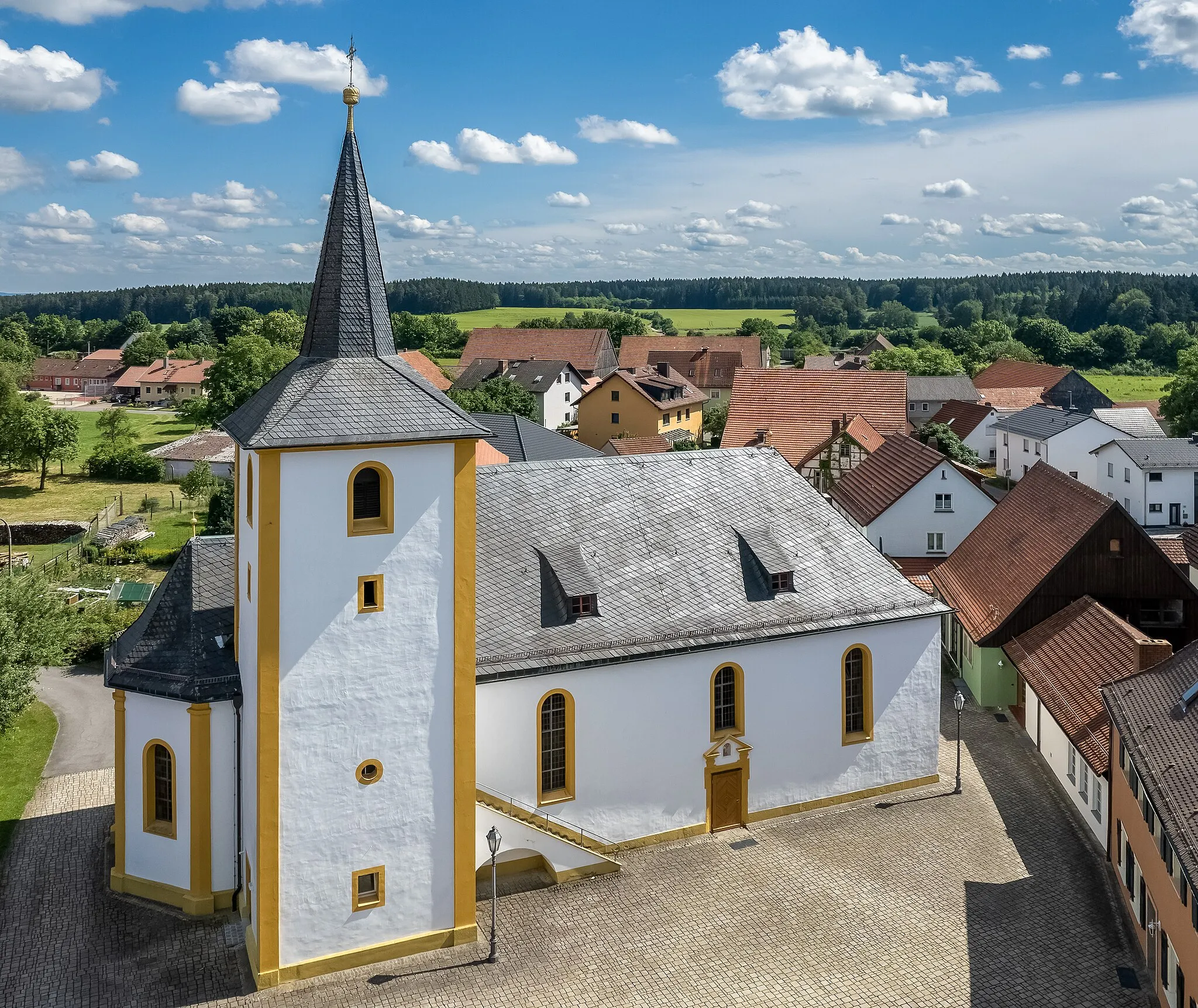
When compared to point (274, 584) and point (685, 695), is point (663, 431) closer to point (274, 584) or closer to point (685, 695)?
point (685, 695)

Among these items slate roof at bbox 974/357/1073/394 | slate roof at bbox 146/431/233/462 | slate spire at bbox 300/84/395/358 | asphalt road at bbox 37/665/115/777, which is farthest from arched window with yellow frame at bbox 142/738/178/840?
slate roof at bbox 974/357/1073/394

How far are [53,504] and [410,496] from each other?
200ft

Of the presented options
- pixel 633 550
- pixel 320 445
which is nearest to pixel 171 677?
pixel 320 445

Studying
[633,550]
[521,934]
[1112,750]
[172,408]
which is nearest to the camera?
[521,934]

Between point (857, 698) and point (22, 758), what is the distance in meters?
24.9

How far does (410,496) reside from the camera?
2052 cm

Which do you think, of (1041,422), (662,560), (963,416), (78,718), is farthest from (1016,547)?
(963,416)

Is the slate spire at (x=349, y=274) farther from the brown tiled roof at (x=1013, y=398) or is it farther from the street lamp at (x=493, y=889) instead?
the brown tiled roof at (x=1013, y=398)

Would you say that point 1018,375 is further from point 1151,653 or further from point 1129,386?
point 1151,653

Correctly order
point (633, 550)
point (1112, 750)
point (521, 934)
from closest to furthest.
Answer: point (521, 934)
point (1112, 750)
point (633, 550)

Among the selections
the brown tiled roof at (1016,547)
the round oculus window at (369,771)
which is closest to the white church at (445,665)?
the round oculus window at (369,771)

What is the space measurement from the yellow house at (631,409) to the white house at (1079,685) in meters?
53.1

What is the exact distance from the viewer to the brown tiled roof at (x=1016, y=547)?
3491 centimetres

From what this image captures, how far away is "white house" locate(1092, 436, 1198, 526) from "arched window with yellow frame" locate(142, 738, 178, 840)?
5801 cm
